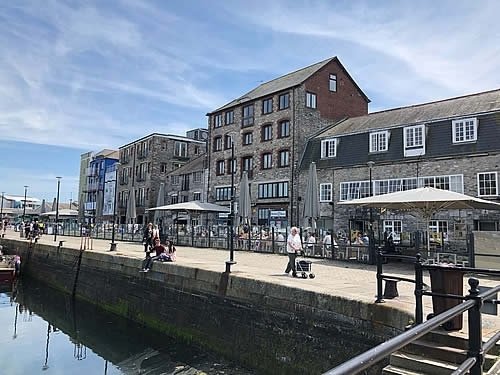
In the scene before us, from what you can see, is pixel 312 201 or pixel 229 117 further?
pixel 229 117

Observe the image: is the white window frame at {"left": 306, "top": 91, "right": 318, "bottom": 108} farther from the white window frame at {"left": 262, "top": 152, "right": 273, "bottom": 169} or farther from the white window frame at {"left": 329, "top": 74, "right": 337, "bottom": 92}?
the white window frame at {"left": 262, "top": 152, "right": 273, "bottom": 169}

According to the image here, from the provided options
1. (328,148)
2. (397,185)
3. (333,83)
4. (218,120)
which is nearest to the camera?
(397,185)

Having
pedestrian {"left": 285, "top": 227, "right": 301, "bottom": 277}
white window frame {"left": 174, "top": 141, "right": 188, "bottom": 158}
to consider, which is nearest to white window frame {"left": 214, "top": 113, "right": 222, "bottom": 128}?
white window frame {"left": 174, "top": 141, "right": 188, "bottom": 158}

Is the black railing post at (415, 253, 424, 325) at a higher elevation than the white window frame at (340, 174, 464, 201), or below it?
below

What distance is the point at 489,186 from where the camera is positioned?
22.7m

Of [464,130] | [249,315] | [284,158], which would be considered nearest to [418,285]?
[249,315]

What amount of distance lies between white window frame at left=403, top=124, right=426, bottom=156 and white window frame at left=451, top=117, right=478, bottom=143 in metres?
1.77

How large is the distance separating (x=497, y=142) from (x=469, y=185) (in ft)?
8.84

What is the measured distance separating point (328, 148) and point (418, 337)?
29418mm

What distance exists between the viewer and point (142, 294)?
1483 centimetres

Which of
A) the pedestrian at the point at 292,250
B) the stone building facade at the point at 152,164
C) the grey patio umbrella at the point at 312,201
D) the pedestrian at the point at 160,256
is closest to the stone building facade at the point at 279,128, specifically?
the grey patio umbrella at the point at 312,201

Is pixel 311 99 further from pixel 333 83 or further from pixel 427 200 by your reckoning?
pixel 427 200

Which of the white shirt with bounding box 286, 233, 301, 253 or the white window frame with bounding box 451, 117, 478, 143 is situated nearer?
the white shirt with bounding box 286, 233, 301, 253

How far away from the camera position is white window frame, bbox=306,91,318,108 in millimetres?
34291
